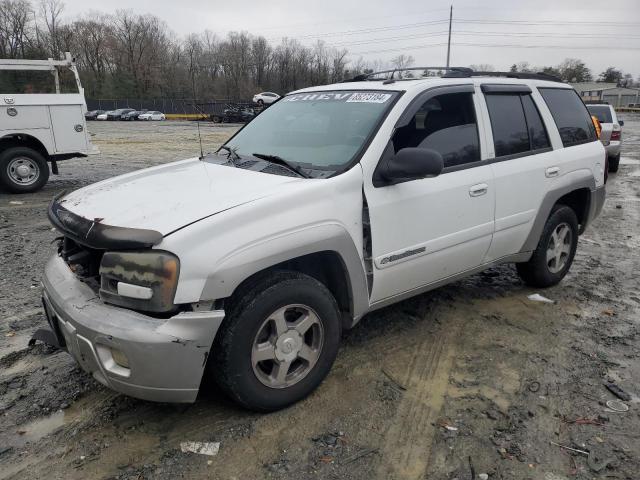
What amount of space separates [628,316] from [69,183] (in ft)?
34.3

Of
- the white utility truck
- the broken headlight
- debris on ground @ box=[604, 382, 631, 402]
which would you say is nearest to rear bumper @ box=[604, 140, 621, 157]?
debris on ground @ box=[604, 382, 631, 402]

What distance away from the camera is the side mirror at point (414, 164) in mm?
2994

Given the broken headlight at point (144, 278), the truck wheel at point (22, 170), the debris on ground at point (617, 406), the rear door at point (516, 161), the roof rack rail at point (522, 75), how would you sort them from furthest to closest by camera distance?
the truck wheel at point (22, 170) < the roof rack rail at point (522, 75) < the rear door at point (516, 161) < the debris on ground at point (617, 406) < the broken headlight at point (144, 278)

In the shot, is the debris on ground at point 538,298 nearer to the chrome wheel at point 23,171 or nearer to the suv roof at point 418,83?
the suv roof at point 418,83

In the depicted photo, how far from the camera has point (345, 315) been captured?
317 cm

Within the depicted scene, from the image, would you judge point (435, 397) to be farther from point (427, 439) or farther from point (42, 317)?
point (42, 317)

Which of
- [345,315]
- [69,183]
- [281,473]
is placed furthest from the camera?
[69,183]

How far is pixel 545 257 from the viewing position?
4.61 metres

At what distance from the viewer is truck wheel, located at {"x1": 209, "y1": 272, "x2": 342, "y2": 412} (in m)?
2.56

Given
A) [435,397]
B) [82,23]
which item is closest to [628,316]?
[435,397]

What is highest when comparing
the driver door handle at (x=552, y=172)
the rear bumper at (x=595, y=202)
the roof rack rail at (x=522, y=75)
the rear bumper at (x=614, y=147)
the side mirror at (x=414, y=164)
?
the roof rack rail at (x=522, y=75)

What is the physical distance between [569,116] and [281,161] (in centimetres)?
298

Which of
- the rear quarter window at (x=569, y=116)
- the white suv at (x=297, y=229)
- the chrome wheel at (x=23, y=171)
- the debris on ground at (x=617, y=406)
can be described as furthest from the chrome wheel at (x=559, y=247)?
the chrome wheel at (x=23, y=171)

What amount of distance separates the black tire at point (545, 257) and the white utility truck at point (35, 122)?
850 cm
